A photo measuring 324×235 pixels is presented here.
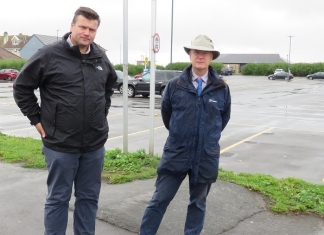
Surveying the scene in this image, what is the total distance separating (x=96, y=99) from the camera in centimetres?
345

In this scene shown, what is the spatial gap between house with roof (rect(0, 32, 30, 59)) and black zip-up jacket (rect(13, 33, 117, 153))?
347ft

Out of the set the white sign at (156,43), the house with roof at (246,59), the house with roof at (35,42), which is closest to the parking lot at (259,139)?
the white sign at (156,43)

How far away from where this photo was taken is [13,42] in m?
107

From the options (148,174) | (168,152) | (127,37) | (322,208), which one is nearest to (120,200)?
(148,174)

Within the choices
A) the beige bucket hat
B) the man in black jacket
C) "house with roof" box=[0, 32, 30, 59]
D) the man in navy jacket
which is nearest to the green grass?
the man in navy jacket

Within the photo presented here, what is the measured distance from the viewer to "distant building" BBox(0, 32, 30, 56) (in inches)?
4132

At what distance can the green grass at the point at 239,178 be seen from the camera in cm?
505

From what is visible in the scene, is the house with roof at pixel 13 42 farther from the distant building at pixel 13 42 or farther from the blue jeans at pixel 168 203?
the blue jeans at pixel 168 203

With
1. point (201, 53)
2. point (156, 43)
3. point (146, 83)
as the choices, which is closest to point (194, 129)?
point (201, 53)

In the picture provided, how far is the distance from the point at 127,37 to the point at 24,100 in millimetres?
3496

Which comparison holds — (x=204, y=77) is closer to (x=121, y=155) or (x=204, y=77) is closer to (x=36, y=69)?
(x=36, y=69)

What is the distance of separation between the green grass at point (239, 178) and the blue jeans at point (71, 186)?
2.10 metres

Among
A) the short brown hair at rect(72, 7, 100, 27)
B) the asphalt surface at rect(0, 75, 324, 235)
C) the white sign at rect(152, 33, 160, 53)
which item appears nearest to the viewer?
the short brown hair at rect(72, 7, 100, 27)

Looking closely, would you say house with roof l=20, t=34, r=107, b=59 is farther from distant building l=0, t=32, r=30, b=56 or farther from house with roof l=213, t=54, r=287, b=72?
house with roof l=213, t=54, r=287, b=72
